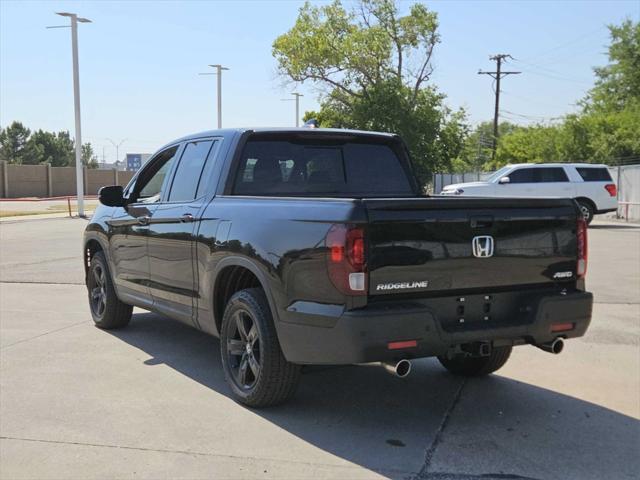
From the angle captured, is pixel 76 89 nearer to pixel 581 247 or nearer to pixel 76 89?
pixel 76 89

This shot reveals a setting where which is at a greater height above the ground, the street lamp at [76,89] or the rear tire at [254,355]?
the street lamp at [76,89]

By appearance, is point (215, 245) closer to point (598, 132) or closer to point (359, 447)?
point (359, 447)

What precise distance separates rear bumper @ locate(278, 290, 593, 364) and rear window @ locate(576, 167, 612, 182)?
18.3 meters

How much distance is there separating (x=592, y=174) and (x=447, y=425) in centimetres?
1905

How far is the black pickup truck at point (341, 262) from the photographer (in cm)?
380

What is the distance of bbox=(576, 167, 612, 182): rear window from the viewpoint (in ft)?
70.2

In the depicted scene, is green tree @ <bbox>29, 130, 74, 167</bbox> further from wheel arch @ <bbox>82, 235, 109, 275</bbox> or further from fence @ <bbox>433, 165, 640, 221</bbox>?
wheel arch @ <bbox>82, 235, 109, 275</bbox>

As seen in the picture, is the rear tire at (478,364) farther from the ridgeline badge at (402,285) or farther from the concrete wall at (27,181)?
the concrete wall at (27,181)

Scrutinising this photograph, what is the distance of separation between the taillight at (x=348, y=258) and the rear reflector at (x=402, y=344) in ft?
1.08

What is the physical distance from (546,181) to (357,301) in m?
19.0

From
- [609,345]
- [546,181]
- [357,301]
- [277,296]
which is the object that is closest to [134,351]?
[277,296]

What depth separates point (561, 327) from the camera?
170 inches

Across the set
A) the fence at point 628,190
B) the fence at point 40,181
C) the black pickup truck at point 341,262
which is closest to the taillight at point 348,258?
the black pickup truck at point 341,262

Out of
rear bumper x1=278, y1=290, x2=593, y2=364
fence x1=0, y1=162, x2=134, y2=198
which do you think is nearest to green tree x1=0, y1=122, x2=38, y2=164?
fence x1=0, y1=162, x2=134, y2=198
